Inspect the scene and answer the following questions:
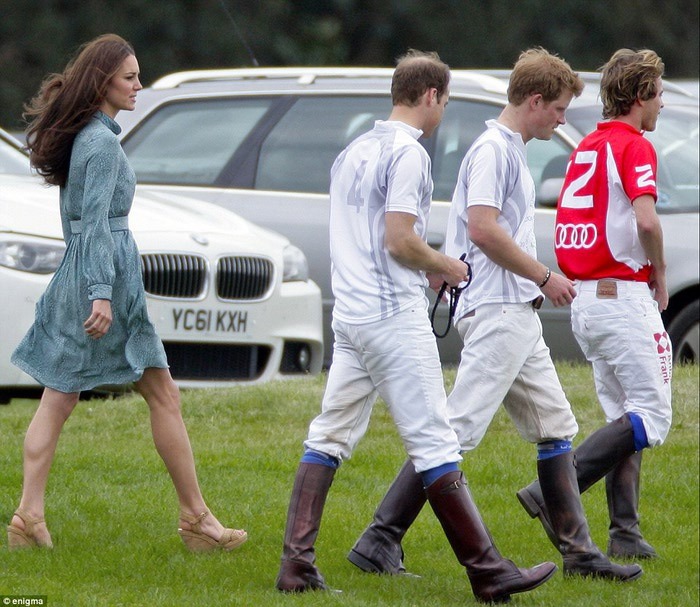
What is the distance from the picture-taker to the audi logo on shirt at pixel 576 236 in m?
5.54

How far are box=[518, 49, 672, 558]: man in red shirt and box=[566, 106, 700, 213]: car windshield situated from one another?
11.0 feet

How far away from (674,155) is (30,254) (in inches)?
151

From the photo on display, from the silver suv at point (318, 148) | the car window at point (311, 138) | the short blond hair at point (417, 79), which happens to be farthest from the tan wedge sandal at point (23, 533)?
the car window at point (311, 138)

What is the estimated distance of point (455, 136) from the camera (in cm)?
927

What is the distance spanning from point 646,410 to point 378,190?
1416 mm

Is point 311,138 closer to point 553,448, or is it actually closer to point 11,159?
point 11,159

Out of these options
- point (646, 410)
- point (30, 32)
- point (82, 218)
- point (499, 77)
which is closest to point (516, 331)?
point (646, 410)

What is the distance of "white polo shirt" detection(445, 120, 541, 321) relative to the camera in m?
5.08

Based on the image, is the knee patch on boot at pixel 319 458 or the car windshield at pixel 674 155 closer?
the knee patch on boot at pixel 319 458

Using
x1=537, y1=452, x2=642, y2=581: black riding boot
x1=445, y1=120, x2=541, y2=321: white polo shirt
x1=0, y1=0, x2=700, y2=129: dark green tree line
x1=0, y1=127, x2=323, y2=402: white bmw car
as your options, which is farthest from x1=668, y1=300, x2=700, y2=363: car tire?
x1=0, y1=0, x2=700, y2=129: dark green tree line

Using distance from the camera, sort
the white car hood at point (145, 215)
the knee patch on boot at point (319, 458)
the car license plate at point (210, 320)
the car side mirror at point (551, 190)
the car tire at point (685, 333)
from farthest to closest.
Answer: the car tire at point (685, 333)
the car side mirror at point (551, 190)
the car license plate at point (210, 320)
the white car hood at point (145, 215)
the knee patch on boot at point (319, 458)

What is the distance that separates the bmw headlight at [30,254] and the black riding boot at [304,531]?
2751 millimetres

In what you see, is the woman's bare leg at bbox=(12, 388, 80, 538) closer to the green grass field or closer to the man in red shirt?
the green grass field

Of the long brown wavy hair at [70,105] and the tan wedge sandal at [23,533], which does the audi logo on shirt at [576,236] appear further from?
the tan wedge sandal at [23,533]
